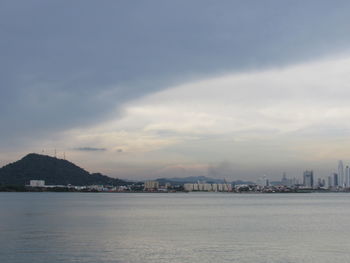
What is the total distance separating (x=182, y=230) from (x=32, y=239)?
14.7 m

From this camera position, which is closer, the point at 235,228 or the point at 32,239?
the point at 32,239

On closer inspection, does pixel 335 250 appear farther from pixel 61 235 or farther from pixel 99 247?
pixel 61 235

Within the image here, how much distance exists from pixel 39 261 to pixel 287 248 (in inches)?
673

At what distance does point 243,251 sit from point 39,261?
44.0 ft

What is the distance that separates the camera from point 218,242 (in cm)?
3591

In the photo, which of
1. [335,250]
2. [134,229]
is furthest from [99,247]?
[335,250]

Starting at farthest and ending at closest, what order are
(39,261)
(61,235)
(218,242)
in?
(61,235) < (218,242) < (39,261)

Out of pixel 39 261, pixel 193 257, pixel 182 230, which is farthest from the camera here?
pixel 182 230

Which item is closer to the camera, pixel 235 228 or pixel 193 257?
pixel 193 257

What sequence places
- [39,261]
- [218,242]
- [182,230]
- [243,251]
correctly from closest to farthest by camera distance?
[39,261]
[243,251]
[218,242]
[182,230]

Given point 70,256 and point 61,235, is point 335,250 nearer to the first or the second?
point 70,256

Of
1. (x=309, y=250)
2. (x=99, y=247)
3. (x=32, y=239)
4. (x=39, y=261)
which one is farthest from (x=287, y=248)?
(x=32, y=239)

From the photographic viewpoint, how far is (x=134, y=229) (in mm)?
45906

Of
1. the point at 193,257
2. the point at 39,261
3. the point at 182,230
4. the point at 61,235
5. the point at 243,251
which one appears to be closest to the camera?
the point at 39,261
